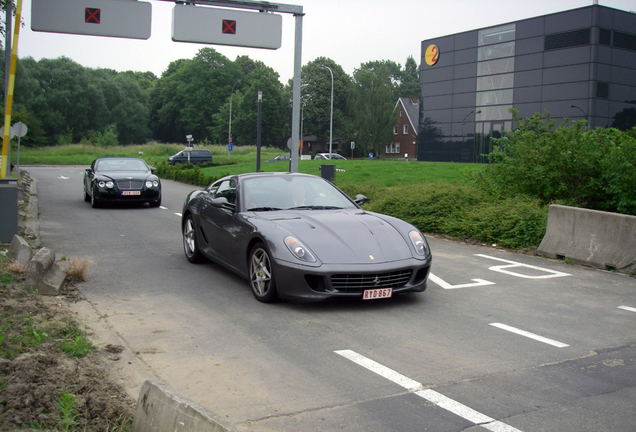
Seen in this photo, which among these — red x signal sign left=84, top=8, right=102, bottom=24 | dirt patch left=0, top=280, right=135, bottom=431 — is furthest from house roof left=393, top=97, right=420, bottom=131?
dirt patch left=0, top=280, right=135, bottom=431

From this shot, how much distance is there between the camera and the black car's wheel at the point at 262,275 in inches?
254

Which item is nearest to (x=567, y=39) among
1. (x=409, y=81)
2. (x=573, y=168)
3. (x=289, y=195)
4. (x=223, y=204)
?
(x=573, y=168)

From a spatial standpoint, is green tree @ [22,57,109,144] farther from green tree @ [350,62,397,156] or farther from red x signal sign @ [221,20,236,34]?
red x signal sign @ [221,20,236,34]

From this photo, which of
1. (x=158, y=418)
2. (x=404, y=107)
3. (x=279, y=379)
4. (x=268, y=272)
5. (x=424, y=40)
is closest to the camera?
(x=158, y=418)

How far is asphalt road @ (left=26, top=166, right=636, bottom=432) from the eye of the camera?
12.6 ft

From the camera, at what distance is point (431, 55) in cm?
5003

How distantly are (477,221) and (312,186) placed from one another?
4.93 metres

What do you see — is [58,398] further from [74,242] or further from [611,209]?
[611,209]

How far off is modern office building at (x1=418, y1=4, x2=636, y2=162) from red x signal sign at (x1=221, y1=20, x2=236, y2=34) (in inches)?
1193

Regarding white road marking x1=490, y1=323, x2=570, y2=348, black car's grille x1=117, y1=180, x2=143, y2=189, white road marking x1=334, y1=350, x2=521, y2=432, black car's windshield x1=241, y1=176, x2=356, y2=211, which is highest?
black car's windshield x1=241, y1=176, x2=356, y2=211

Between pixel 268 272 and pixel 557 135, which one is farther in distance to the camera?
pixel 557 135

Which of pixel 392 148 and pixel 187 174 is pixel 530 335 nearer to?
pixel 187 174

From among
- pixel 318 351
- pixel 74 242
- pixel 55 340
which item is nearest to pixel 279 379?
pixel 318 351

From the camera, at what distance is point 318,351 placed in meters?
5.00
